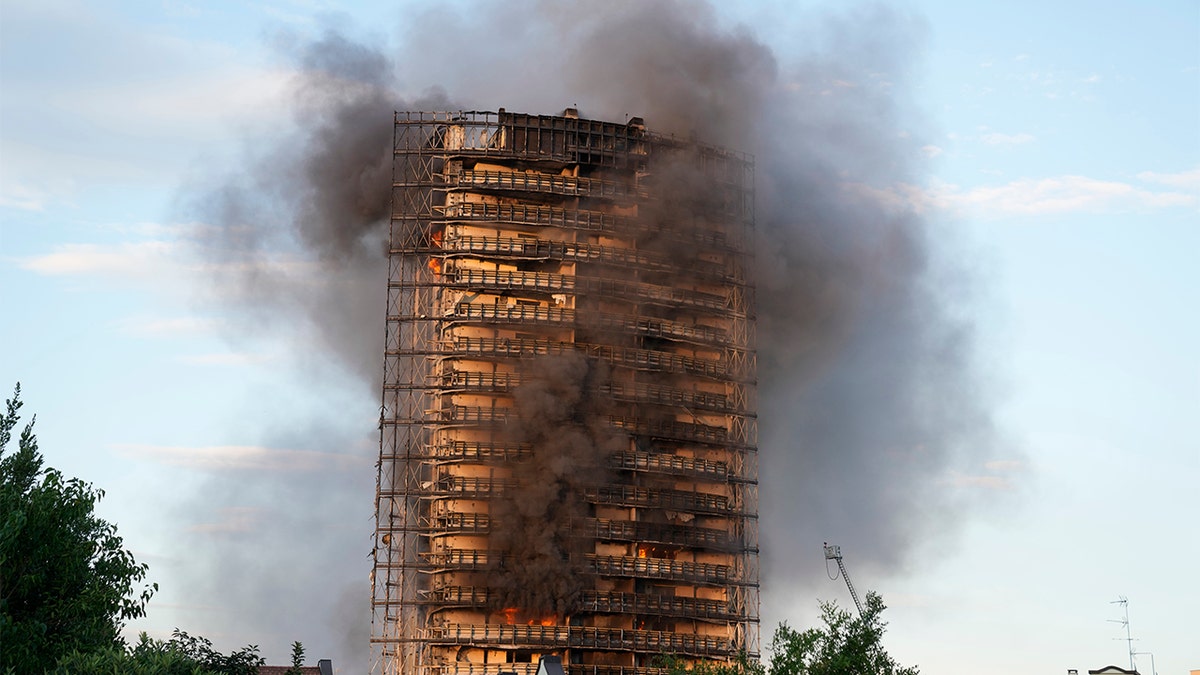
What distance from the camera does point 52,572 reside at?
4844cm

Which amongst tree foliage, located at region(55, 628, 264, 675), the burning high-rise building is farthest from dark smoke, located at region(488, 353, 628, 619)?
tree foliage, located at region(55, 628, 264, 675)

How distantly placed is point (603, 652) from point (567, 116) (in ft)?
142

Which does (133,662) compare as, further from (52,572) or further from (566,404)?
(566,404)

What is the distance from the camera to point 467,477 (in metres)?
117

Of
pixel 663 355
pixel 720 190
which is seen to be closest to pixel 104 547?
pixel 663 355

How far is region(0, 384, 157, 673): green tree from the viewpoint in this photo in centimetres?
4622

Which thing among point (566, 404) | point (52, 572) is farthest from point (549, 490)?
point (52, 572)

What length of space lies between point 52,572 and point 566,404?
6863 cm

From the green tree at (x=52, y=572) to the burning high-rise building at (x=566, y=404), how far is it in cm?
6417

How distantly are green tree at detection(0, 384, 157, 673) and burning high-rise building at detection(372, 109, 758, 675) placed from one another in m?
64.2

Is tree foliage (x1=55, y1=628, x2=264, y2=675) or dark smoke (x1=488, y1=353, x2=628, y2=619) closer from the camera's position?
tree foliage (x1=55, y1=628, x2=264, y2=675)

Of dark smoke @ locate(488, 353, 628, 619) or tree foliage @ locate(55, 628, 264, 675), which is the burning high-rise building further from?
tree foliage @ locate(55, 628, 264, 675)

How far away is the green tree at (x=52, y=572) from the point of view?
46.2 metres

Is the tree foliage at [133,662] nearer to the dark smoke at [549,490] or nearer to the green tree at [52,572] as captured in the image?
the green tree at [52,572]
